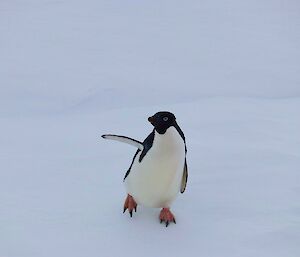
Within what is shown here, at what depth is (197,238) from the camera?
202 centimetres

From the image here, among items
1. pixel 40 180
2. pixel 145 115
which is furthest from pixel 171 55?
pixel 40 180

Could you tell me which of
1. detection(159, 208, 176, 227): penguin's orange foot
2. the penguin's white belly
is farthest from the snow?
the penguin's white belly

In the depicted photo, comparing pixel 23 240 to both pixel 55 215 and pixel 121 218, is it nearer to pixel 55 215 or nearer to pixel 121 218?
pixel 55 215

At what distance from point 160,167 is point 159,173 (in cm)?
3

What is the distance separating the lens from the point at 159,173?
74.0 inches

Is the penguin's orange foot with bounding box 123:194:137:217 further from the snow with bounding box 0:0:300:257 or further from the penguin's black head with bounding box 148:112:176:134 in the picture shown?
the penguin's black head with bounding box 148:112:176:134

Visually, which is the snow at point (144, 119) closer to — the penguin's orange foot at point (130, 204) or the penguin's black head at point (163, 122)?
the penguin's orange foot at point (130, 204)

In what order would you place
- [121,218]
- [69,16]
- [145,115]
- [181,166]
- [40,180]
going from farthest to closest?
[69,16]
[145,115]
[40,180]
[121,218]
[181,166]

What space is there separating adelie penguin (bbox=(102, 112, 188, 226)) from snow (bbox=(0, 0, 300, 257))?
13cm

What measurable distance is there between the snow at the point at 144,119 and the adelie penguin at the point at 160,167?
0.13 metres

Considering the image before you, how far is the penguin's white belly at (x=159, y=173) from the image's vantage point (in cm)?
183

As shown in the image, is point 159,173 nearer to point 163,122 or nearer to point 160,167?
point 160,167

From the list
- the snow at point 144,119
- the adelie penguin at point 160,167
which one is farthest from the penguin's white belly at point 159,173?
the snow at point 144,119

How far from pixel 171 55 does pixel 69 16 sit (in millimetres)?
1223
